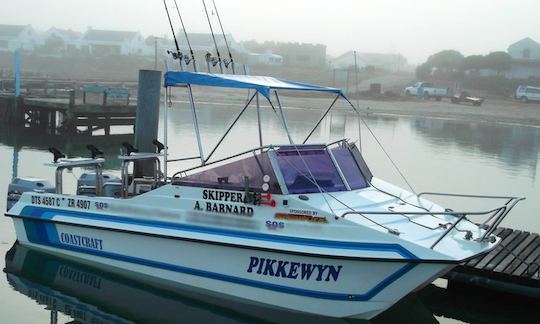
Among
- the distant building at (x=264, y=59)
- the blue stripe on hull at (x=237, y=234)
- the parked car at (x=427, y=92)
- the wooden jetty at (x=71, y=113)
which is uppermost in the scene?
the distant building at (x=264, y=59)

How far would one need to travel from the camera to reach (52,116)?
2805 centimetres

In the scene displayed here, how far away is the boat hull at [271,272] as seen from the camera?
7.81 metres

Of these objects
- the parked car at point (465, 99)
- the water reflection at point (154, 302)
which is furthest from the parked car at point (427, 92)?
the water reflection at point (154, 302)

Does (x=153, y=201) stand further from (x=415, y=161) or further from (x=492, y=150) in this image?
(x=492, y=150)

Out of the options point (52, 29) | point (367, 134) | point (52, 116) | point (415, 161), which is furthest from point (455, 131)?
point (52, 29)

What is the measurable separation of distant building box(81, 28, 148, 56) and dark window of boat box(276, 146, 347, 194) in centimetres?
10450

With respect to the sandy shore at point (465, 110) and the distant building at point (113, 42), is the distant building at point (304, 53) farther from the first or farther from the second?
the sandy shore at point (465, 110)

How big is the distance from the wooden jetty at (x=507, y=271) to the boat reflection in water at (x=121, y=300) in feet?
2.62

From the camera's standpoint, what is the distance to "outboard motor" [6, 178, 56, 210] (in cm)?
1069

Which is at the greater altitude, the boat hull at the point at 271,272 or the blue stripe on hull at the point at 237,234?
the blue stripe on hull at the point at 237,234

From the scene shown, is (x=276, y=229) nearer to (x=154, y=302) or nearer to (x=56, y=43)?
(x=154, y=302)

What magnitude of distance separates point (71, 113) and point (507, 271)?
68.4ft

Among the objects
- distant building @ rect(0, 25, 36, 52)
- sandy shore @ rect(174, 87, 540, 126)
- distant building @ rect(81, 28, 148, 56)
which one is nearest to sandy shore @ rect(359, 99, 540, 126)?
sandy shore @ rect(174, 87, 540, 126)

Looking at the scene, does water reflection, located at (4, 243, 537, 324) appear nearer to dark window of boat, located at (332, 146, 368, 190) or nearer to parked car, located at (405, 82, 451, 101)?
dark window of boat, located at (332, 146, 368, 190)
